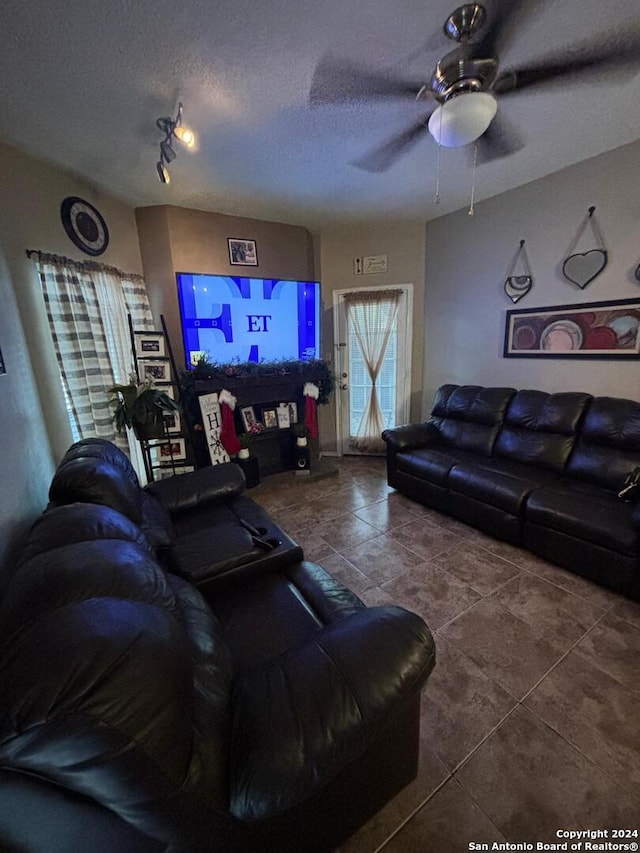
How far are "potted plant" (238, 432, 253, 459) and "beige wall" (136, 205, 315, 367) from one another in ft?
3.27

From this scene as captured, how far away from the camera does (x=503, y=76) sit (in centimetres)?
155

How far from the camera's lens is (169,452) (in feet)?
Result: 11.0

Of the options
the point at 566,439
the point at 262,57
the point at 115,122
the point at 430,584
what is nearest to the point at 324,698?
the point at 430,584

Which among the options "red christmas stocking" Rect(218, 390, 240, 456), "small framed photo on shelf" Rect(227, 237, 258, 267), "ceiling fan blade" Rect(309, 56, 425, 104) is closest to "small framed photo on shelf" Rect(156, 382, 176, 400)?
"red christmas stocking" Rect(218, 390, 240, 456)

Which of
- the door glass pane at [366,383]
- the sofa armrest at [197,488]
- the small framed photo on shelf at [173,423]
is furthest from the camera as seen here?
the door glass pane at [366,383]

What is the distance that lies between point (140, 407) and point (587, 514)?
3246 millimetres

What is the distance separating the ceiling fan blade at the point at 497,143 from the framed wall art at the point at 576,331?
1309 millimetres

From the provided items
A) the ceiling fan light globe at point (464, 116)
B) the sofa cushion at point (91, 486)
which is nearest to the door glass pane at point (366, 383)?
the ceiling fan light globe at point (464, 116)

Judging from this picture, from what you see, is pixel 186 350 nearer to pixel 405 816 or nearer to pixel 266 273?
pixel 266 273

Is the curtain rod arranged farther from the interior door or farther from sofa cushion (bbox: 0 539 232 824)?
sofa cushion (bbox: 0 539 232 824)

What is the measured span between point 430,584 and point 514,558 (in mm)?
672

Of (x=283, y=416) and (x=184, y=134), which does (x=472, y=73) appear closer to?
(x=184, y=134)

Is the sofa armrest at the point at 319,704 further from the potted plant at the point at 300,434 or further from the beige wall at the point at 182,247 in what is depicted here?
the beige wall at the point at 182,247

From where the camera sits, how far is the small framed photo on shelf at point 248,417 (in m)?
3.71
